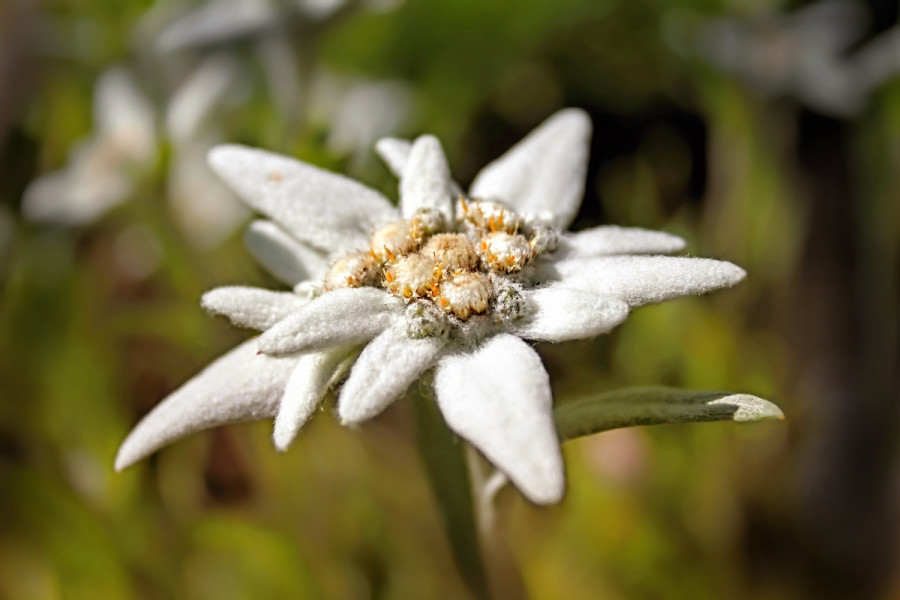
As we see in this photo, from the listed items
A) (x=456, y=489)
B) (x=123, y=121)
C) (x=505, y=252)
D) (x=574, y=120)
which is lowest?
(x=456, y=489)

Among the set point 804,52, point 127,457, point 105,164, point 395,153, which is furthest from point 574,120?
point 804,52

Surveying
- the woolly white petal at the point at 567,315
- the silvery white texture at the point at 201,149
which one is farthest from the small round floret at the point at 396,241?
the silvery white texture at the point at 201,149

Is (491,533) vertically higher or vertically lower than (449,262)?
lower

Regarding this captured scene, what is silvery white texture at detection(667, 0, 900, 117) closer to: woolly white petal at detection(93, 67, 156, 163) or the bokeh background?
the bokeh background

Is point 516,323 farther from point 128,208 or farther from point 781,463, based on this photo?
point 128,208

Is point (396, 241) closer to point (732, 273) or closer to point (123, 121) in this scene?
point (732, 273)

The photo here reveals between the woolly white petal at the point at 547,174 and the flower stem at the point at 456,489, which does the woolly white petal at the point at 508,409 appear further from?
the woolly white petal at the point at 547,174
